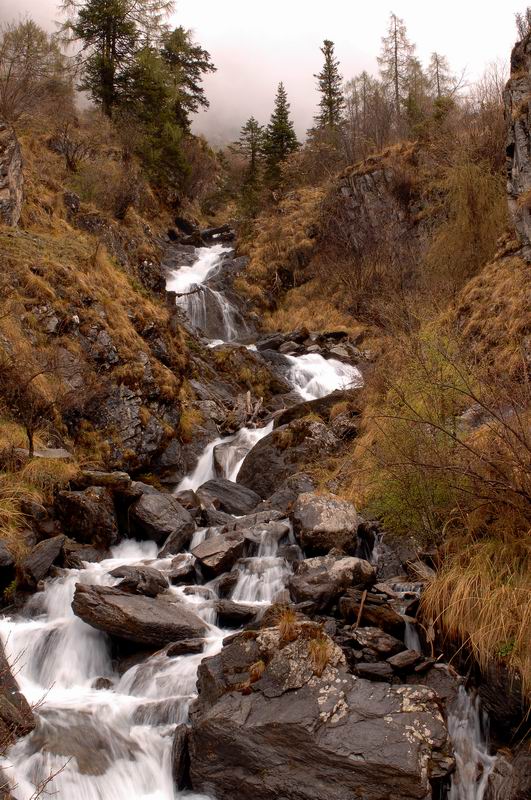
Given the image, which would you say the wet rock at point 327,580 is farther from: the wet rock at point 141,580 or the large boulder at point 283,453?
the large boulder at point 283,453

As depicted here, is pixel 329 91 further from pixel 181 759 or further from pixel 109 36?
pixel 181 759

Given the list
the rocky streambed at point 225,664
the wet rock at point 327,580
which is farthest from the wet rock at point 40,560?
the wet rock at point 327,580

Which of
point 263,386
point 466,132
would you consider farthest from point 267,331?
point 466,132

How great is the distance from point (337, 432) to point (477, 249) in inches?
286

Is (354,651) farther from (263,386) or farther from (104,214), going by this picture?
(104,214)

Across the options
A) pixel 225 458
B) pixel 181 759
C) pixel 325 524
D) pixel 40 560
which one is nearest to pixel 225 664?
pixel 181 759

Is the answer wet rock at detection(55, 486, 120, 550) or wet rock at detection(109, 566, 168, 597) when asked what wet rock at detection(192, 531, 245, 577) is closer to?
wet rock at detection(109, 566, 168, 597)

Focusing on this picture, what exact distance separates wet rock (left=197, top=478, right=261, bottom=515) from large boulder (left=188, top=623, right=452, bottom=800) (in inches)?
233

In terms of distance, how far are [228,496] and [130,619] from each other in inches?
206

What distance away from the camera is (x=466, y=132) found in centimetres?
1828

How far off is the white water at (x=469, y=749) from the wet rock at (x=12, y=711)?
12.1 ft

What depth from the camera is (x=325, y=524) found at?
831 centimetres

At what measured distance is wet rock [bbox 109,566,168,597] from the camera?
7.23 m

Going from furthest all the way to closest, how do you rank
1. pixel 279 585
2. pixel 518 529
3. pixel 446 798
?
pixel 279 585 → pixel 518 529 → pixel 446 798
